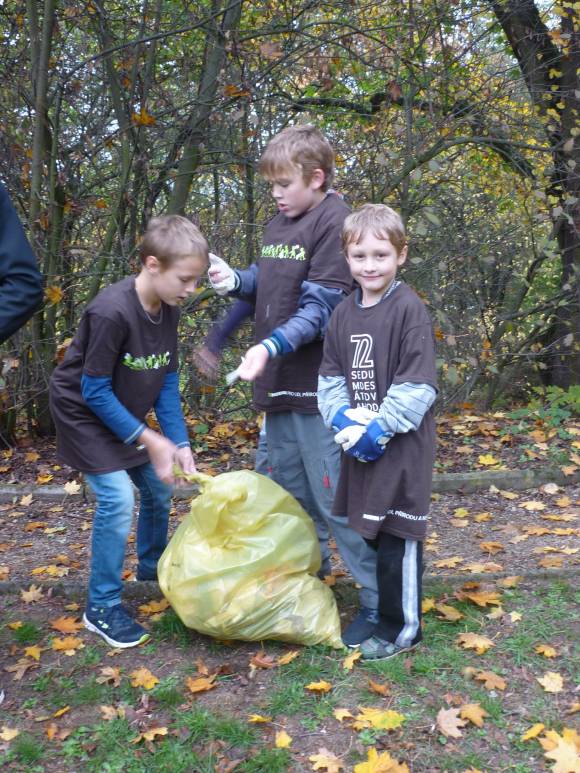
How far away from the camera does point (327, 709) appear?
8.66 feet

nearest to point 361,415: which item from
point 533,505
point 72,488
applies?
point 533,505

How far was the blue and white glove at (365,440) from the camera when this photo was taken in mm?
2627

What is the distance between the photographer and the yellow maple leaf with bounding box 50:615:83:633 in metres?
3.22

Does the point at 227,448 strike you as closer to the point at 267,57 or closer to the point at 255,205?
the point at 255,205

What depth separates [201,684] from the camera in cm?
278

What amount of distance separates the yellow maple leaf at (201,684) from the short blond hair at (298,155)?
1.93 metres

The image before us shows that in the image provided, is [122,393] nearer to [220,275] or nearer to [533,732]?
[220,275]

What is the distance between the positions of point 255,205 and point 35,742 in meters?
4.52

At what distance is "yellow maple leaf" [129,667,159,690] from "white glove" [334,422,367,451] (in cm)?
113

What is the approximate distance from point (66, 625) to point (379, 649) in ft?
4.36

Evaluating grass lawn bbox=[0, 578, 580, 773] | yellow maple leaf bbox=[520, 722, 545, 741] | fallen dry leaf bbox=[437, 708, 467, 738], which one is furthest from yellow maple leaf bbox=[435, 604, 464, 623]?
yellow maple leaf bbox=[520, 722, 545, 741]

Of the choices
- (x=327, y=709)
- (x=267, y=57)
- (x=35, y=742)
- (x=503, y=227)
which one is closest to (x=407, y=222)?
(x=503, y=227)

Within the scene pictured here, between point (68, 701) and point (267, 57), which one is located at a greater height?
point (267, 57)

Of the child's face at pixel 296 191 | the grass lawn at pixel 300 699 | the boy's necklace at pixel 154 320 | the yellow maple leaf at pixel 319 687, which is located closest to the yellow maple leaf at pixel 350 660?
the grass lawn at pixel 300 699
